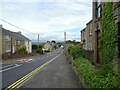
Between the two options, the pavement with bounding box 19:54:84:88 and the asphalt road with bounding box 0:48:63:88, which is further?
the asphalt road with bounding box 0:48:63:88

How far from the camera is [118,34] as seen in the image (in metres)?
11.9

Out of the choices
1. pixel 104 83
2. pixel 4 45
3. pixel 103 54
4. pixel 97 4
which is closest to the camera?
pixel 104 83

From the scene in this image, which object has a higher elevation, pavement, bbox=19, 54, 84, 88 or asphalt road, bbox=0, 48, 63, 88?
pavement, bbox=19, 54, 84, 88

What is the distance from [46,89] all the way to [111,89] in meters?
5.34

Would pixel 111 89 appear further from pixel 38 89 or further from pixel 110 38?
pixel 38 89

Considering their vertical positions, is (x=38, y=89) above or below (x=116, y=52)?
below

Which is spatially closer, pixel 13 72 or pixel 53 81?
pixel 53 81

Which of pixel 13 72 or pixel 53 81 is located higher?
pixel 53 81

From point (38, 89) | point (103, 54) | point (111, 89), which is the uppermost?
point (103, 54)

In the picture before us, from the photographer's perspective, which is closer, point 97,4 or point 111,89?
point 111,89

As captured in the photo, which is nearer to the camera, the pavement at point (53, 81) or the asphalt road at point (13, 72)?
the pavement at point (53, 81)

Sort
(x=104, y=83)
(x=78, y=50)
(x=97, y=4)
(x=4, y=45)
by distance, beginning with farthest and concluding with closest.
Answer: (x=4, y=45) < (x=78, y=50) < (x=97, y=4) < (x=104, y=83)

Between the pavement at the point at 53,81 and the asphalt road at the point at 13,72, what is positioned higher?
the pavement at the point at 53,81

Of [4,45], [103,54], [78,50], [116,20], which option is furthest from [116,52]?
[4,45]
